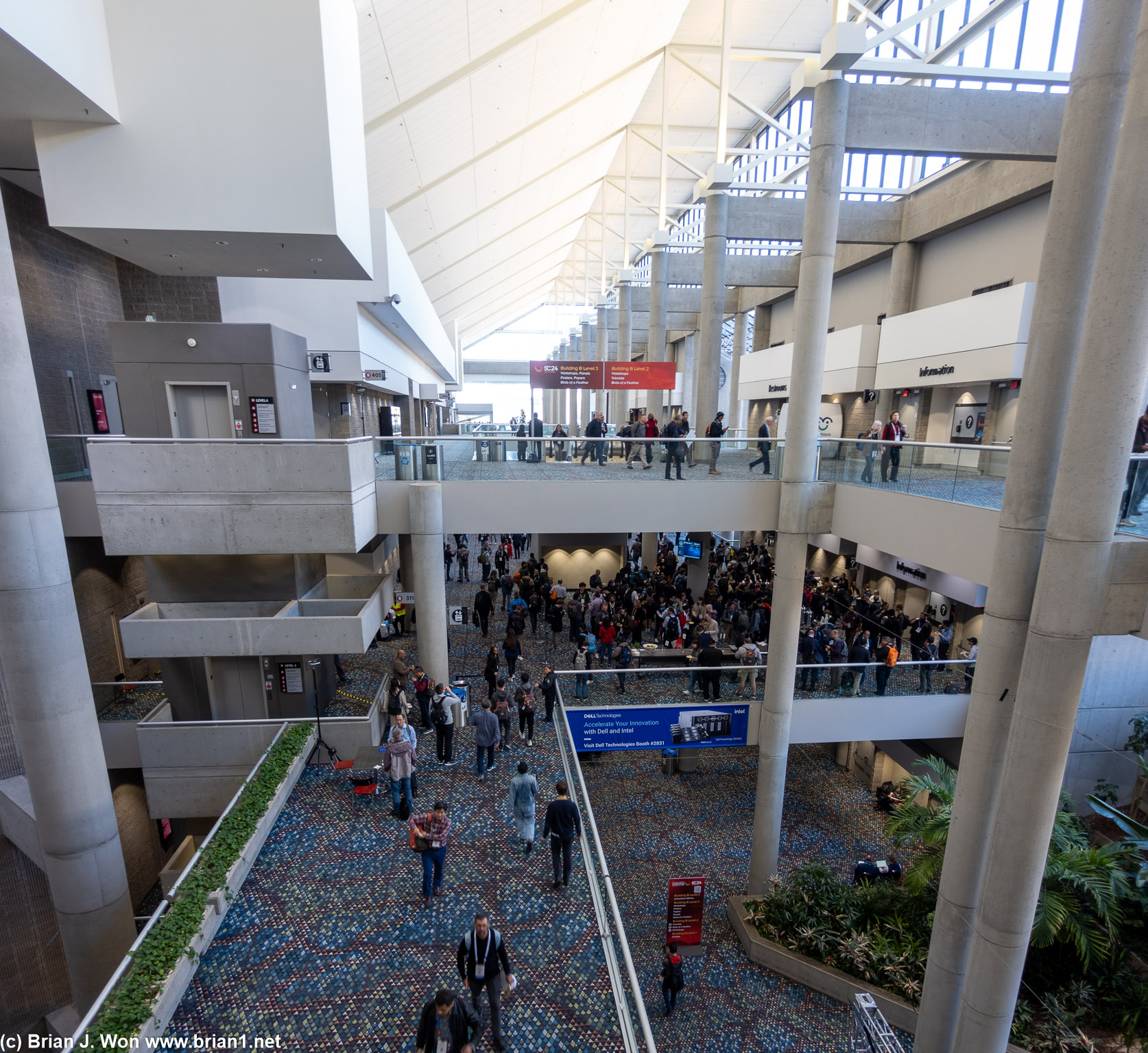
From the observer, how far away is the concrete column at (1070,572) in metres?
5.22

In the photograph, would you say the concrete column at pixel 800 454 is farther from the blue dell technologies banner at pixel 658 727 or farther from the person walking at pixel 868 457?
the blue dell technologies banner at pixel 658 727

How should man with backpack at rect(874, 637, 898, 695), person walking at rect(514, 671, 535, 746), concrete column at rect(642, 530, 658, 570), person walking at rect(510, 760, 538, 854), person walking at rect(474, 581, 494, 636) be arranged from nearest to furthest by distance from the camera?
person walking at rect(510, 760, 538, 854) → person walking at rect(514, 671, 535, 746) → man with backpack at rect(874, 637, 898, 695) → person walking at rect(474, 581, 494, 636) → concrete column at rect(642, 530, 658, 570)

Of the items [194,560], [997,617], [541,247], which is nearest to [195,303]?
[194,560]

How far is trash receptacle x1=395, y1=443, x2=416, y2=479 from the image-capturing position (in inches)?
443

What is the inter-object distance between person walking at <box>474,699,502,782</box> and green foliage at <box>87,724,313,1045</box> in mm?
2695

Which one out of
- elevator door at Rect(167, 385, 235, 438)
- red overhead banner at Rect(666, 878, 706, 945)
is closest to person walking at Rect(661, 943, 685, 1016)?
red overhead banner at Rect(666, 878, 706, 945)

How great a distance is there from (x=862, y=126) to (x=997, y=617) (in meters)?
8.44

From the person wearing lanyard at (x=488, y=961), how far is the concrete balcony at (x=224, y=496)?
20.7 ft

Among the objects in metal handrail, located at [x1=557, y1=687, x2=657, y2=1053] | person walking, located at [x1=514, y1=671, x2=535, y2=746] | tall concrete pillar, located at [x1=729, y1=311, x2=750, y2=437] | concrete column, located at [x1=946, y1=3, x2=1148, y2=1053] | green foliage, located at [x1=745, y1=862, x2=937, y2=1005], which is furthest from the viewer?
tall concrete pillar, located at [x1=729, y1=311, x2=750, y2=437]

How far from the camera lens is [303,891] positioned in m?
6.64

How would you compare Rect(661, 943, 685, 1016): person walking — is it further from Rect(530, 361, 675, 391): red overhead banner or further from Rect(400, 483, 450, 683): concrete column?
Rect(530, 361, 675, 391): red overhead banner

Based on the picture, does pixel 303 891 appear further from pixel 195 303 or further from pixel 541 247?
pixel 541 247

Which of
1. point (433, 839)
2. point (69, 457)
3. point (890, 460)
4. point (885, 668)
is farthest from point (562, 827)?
point (69, 457)

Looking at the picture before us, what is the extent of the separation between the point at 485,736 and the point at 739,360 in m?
26.4
